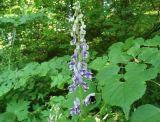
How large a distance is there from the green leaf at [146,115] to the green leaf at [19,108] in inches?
81.1

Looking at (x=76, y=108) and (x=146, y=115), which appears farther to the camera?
(x=76, y=108)

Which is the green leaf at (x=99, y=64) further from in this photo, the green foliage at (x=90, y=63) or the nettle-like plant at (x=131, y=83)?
the nettle-like plant at (x=131, y=83)

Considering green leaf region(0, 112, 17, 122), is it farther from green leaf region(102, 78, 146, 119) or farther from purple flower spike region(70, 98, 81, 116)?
green leaf region(102, 78, 146, 119)

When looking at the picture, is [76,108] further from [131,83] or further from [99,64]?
[99,64]

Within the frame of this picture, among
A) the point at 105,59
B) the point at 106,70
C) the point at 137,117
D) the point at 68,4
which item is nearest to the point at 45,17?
the point at 68,4

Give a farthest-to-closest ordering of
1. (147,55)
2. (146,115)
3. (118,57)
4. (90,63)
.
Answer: (90,63), (118,57), (147,55), (146,115)

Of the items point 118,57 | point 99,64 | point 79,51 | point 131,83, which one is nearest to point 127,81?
point 131,83

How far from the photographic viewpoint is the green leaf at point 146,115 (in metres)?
1.66

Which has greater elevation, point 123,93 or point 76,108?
point 123,93

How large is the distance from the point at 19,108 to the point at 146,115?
225cm

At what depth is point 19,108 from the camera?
12.1 ft

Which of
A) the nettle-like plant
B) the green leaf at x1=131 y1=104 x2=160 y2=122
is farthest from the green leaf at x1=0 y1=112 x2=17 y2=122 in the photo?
the green leaf at x1=131 y1=104 x2=160 y2=122

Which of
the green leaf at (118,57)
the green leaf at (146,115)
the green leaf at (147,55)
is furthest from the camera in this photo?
the green leaf at (118,57)

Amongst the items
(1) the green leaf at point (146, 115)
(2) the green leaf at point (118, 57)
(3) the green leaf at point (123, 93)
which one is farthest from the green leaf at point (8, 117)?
(1) the green leaf at point (146, 115)
